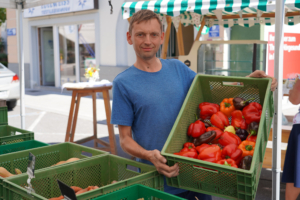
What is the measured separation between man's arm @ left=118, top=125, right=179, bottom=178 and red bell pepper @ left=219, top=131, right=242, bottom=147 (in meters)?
0.40

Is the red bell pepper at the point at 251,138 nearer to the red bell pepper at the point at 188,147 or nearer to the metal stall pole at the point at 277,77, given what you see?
the red bell pepper at the point at 188,147

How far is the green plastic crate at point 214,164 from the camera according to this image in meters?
1.45

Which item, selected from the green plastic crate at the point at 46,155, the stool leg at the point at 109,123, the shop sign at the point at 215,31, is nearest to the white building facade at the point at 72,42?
the shop sign at the point at 215,31

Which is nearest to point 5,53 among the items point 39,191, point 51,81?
point 51,81

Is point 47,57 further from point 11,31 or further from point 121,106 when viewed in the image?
point 121,106

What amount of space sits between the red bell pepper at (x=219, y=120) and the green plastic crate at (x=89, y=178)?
52cm

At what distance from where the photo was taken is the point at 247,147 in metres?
1.72

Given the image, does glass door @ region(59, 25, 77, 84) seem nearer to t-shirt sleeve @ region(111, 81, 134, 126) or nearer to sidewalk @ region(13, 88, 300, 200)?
sidewalk @ region(13, 88, 300, 200)

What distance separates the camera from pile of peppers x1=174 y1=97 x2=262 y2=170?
5.57 ft

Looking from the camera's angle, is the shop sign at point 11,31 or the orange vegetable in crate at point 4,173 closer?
the orange vegetable in crate at point 4,173

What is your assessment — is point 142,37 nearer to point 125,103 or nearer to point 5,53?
point 125,103

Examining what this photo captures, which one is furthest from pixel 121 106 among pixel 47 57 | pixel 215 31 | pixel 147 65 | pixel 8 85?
pixel 47 57

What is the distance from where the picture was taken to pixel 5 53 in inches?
705

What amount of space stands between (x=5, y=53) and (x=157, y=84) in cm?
1807
